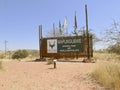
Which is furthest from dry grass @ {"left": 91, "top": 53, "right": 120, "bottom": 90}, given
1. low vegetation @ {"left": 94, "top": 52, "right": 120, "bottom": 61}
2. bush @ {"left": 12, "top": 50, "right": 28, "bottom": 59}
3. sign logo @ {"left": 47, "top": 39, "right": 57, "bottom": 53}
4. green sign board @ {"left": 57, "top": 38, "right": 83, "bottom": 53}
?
bush @ {"left": 12, "top": 50, "right": 28, "bottom": 59}

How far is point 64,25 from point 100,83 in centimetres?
3521

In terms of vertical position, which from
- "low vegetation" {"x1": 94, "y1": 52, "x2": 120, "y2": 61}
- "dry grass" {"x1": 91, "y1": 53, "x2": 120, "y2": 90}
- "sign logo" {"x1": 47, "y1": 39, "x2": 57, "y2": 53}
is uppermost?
"sign logo" {"x1": 47, "y1": 39, "x2": 57, "y2": 53}

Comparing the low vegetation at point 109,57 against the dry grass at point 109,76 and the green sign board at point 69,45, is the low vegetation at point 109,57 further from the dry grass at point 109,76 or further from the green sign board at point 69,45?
the green sign board at point 69,45

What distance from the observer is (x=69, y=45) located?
37.2 m

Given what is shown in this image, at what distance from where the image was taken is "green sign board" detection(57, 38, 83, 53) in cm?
3681

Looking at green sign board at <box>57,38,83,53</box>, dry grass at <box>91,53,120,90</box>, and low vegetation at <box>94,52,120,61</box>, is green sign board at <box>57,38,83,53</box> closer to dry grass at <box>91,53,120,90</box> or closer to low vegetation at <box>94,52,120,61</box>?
low vegetation at <box>94,52,120,61</box>

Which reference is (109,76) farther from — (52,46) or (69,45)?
(52,46)

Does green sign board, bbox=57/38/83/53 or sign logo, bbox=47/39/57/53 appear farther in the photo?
sign logo, bbox=47/39/57/53

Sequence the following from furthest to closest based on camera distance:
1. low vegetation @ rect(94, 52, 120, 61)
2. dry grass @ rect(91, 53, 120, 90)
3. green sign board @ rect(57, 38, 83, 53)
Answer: green sign board @ rect(57, 38, 83, 53), low vegetation @ rect(94, 52, 120, 61), dry grass @ rect(91, 53, 120, 90)

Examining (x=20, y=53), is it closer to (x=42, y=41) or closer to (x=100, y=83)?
(x=42, y=41)

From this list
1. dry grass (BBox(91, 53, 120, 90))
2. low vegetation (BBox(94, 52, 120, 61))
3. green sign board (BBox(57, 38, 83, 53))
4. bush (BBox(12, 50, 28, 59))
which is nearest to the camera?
dry grass (BBox(91, 53, 120, 90))

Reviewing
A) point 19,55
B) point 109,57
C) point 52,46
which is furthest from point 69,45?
point 19,55

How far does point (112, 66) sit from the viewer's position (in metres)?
16.5

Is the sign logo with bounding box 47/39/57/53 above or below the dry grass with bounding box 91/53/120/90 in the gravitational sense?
above
